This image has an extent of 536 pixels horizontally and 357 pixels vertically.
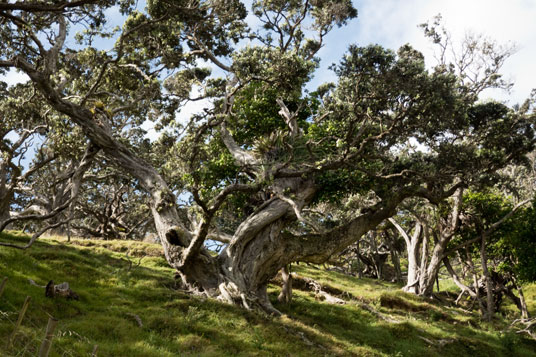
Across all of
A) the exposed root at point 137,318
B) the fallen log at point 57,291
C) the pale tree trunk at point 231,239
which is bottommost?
the exposed root at point 137,318

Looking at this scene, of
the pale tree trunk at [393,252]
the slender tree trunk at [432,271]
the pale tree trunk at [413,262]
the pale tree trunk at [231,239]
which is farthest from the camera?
the pale tree trunk at [393,252]

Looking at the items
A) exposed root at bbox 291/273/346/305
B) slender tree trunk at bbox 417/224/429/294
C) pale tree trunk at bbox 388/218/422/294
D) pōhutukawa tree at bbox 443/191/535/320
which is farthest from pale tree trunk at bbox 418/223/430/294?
exposed root at bbox 291/273/346/305

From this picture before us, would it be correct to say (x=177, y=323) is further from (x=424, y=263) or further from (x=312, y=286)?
(x=424, y=263)

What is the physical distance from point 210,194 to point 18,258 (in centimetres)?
747

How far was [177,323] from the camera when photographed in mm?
11039

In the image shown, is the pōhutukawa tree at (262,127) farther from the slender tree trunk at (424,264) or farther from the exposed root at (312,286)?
the slender tree trunk at (424,264)

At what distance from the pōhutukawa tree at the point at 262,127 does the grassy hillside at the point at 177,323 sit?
1747mm

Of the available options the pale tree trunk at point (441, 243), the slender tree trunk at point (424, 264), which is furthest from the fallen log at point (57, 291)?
the slender tree trunk at point (424, 264)

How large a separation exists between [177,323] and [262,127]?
38.9 feet

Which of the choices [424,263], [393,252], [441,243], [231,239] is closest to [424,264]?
[424,263]

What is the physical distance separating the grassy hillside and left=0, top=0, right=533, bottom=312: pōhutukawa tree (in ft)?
5.73

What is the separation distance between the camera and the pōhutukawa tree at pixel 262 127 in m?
14.1

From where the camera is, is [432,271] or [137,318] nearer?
[137,318]

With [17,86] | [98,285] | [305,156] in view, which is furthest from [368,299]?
[17,86]
